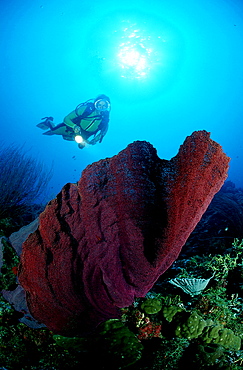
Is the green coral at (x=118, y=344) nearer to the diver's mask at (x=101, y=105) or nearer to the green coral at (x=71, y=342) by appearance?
the green coral at (x=71, y=342)

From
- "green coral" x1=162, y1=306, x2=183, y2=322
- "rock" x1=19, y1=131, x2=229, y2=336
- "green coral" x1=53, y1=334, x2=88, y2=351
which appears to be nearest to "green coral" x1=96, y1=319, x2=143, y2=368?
"green coral" x1=53, y1=334, x2=88, y2=351

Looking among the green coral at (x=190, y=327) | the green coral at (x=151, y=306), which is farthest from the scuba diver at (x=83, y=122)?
the green coral at (x=190, y=327)

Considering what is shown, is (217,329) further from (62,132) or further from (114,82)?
(114,82)

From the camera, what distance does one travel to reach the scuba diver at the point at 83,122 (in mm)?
9930

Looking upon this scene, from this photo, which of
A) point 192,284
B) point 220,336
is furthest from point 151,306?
point 220,336

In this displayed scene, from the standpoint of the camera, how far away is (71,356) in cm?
277

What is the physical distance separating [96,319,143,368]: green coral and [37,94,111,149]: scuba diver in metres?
8.33

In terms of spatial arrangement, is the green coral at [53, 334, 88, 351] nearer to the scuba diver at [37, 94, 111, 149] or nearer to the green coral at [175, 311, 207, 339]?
the green coral at [175, 311, 207, 339]

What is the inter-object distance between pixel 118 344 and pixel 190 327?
1.03 meters

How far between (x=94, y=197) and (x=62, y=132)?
9376mm

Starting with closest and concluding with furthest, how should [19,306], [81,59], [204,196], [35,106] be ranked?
[204,196] → [19,306] → [81,59] → [35,106]

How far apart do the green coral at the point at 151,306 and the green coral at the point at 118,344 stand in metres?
0.36

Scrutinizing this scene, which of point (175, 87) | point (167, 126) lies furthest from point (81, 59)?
point (167, 126)

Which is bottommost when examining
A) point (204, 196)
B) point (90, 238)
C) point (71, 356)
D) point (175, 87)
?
point (71, 356)
